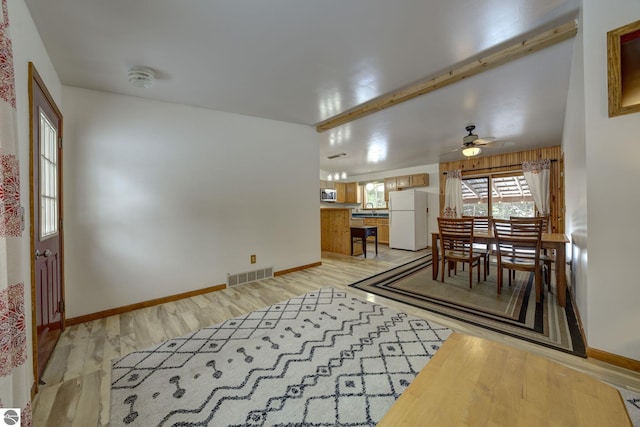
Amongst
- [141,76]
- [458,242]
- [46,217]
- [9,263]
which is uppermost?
[141,76]

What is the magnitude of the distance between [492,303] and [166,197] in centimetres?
393

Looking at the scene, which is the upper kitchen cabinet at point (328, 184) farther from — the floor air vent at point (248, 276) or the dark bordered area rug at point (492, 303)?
the floor air vent at point (248, 276)

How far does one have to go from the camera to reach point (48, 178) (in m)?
2.06

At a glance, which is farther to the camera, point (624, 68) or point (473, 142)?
point (473, 142)

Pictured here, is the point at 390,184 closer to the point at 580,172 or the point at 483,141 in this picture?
the point at 483,141

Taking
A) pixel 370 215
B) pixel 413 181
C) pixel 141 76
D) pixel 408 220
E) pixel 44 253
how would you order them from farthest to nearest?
pixel 370 215 < pixel 413 181 < pixel 408 220 < pixel 141 76 < pixel 44 253

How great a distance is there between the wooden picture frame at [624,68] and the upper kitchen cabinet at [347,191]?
22.3 feet

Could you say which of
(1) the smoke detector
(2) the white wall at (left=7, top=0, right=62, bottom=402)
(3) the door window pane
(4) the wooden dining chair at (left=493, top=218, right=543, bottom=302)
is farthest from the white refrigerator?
(2) the white wall at (left=7, top=0, right=62, bottom=402)

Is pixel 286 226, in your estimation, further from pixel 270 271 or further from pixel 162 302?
pixel 162 302

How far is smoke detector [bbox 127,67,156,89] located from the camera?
2.23 metres

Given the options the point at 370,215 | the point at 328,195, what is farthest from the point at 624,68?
the point at 328,195

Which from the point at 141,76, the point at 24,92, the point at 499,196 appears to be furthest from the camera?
the point at 499,196

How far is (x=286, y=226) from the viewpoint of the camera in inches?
156

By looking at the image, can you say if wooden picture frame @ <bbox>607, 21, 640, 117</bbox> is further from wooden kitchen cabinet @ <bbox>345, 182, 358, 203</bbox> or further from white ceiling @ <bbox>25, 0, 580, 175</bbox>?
wooden kitchen cabinet @ <bbox>345, 182, 358, 203</bbox>
